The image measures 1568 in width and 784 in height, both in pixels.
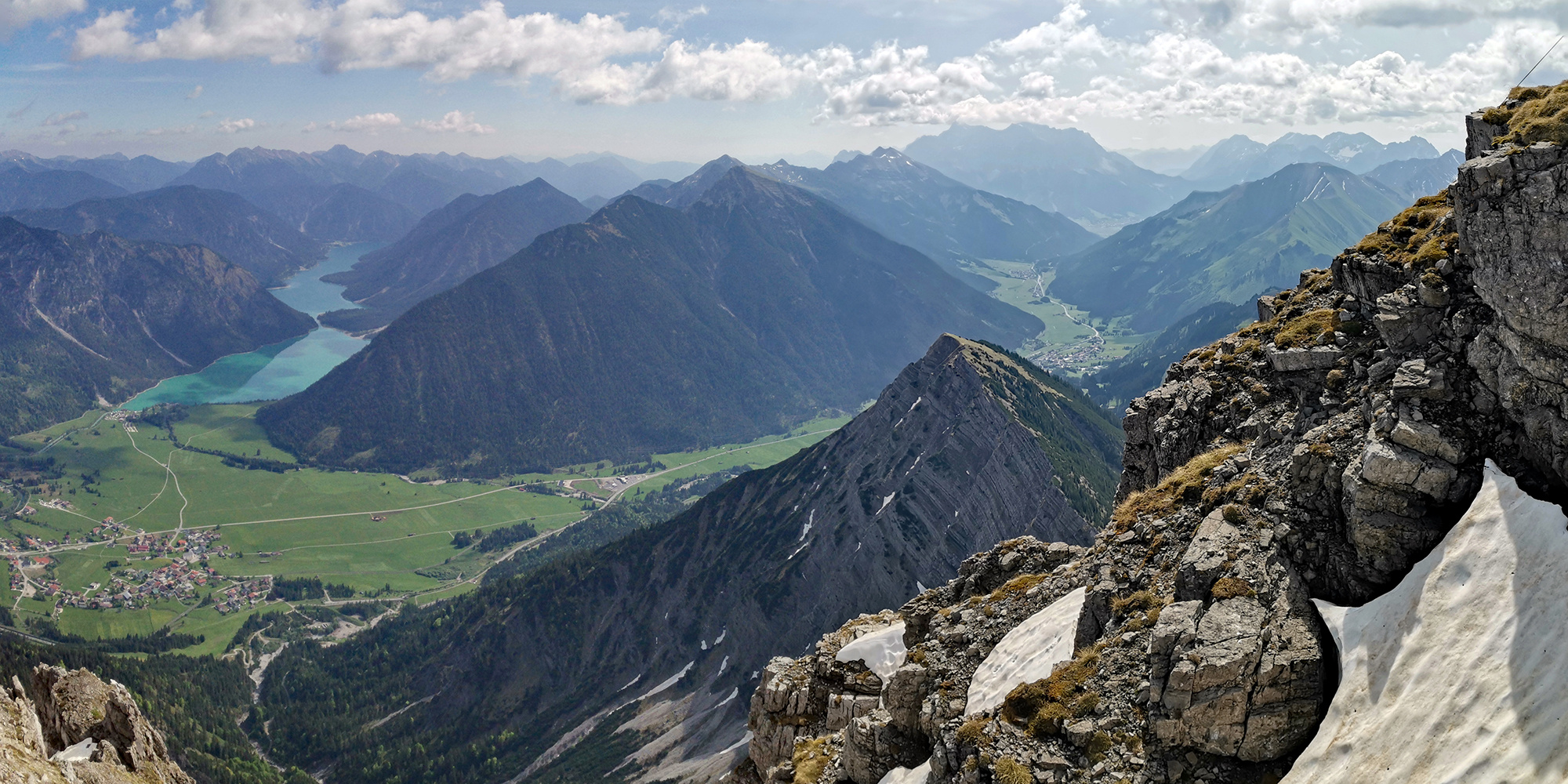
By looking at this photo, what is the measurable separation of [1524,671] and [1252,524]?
969 cm

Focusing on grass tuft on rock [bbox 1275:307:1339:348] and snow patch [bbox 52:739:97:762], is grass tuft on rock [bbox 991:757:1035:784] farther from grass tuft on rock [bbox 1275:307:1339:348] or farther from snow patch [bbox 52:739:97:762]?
snow patch [bbox 52:739:97:762]

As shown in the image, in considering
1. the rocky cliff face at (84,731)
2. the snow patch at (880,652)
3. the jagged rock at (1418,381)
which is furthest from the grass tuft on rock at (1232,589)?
the rocky cliff face at (84,731)

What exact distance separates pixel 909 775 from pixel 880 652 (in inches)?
544

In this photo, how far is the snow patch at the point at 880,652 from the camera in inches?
1923

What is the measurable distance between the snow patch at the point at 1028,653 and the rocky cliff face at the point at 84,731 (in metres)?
60.8

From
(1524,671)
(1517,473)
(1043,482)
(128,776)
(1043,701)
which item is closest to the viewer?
(1524,671)

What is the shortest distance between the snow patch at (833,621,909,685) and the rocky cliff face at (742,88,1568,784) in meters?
7.45

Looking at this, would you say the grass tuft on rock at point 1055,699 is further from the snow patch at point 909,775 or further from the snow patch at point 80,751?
the snow patch at point 80,751

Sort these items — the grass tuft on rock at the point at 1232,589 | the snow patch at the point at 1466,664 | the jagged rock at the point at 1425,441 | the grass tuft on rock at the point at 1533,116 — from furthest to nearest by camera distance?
the grass tuft on rock at the point at 1232,589 < the grass tuft on rock at the point at 1533,116 < the jagged rock at the point at 1425,441 < the snow patch at the point at 1466,664

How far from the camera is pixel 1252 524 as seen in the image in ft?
103

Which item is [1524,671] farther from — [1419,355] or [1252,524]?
[1419,355]

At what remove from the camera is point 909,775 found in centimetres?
3631

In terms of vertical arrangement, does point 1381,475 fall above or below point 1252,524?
above

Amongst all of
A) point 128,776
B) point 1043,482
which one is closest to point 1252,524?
point 128,776
